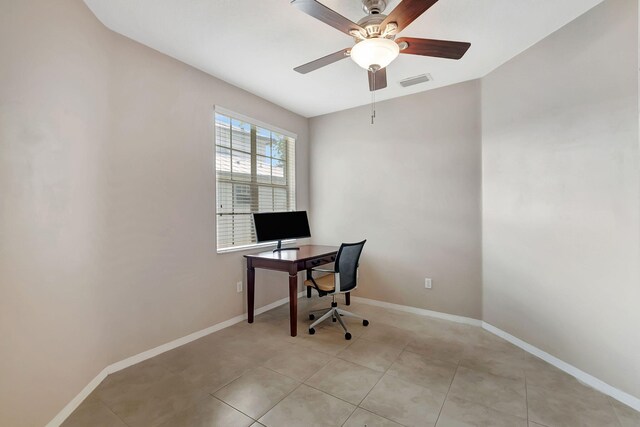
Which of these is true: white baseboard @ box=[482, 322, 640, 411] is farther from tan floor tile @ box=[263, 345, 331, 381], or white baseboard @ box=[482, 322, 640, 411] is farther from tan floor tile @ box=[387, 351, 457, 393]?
tan floor tile @ box=[263, 345, 331, 381]

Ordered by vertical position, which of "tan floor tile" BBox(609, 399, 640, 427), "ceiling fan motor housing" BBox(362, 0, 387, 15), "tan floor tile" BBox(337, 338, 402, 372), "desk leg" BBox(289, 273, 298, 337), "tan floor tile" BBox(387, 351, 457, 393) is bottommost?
"tan floor tile" BBox(337, 338, 402, 372)

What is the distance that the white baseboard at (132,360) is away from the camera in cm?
160

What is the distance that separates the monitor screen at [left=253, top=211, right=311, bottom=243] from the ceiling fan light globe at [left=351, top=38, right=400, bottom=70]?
1999 mm

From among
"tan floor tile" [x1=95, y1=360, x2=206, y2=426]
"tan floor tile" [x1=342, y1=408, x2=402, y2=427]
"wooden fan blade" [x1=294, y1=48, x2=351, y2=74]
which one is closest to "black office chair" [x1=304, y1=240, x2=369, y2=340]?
"tan floor tile" [x1=342, y1=408, x2=402, y2=427]

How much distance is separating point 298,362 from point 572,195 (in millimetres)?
2462

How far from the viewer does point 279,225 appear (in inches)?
131

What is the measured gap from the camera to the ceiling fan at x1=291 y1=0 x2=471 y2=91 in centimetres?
142

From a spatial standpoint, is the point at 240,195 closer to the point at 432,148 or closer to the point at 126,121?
the point at 126,121

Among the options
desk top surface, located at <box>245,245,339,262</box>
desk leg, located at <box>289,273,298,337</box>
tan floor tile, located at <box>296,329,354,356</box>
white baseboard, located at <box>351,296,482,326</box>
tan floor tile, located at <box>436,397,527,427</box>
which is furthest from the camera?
white baseboard, located at <box>351,296,482,326</box>

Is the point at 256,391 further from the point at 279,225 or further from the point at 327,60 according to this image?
the point at 327,60

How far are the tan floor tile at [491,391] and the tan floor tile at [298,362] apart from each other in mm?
972

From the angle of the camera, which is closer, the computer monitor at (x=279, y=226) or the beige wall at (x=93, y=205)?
the beige wall at (x=93, y=205)

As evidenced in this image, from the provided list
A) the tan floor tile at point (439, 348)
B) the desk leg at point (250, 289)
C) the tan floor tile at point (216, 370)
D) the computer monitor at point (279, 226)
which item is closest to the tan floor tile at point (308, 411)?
the tan floor tile at point (216, 370)

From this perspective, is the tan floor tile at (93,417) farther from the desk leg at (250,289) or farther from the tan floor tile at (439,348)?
the tan floor tile at (439,348)
